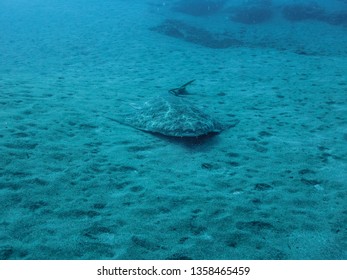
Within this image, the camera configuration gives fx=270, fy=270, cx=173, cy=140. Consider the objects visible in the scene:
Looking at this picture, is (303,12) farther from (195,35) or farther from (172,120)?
(172,120)

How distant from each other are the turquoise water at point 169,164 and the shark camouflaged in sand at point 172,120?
0.65 ft

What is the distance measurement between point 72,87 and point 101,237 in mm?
6080

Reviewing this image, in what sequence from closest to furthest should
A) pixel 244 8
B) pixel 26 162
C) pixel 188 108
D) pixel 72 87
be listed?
pixel 26 162 < pixel 188 108 < pixel 72 87 < pixel 244 8

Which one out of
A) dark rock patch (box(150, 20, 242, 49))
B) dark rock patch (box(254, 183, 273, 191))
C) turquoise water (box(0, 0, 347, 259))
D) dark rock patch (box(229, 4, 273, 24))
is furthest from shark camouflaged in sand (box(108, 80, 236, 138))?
dark rock patch (box(229, 4, 273, 24))

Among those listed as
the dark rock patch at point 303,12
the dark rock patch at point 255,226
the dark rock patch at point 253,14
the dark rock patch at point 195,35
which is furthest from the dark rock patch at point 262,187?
the dark rock patch at point 303,12

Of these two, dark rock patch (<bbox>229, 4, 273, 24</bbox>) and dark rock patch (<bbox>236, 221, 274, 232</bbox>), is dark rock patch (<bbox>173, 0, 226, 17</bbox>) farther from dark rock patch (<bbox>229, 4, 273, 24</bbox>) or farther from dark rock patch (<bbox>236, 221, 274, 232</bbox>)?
dark rock patch (<bbox>236, 221, 274, 232</bbox>)

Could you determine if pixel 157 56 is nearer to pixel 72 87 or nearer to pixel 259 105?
pixel 72 87

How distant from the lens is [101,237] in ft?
9.66

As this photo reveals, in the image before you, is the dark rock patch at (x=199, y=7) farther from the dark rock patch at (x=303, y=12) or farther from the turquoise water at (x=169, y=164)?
the turquoise water at (x=169, y=164)

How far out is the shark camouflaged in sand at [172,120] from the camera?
4844 mm

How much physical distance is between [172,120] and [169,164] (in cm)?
98

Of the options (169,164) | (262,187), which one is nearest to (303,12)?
(262,187)

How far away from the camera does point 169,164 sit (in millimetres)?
4422
